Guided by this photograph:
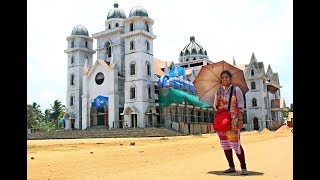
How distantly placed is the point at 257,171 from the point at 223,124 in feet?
4.07

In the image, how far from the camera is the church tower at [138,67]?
4397cm

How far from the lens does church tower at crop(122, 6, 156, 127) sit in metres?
44.0

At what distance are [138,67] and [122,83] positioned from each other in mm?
4613

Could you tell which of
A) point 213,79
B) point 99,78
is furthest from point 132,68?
point 213,79

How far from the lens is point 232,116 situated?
23.3 feet

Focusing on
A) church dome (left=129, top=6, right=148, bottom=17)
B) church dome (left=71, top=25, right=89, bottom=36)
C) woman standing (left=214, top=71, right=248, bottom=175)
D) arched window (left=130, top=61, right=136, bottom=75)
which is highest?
church dome (left=129, top=6, right=148, bottom=17)

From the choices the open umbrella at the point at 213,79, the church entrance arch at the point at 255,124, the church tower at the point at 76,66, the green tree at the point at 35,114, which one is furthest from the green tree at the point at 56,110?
the open umbrella at the point at 213,79

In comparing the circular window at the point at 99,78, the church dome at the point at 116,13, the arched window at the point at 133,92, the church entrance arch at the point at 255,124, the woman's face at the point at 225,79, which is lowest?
the church entrance arch at the point at 255,124

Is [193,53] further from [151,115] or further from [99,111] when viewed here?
[99,111]

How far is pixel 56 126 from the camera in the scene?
7694 cm

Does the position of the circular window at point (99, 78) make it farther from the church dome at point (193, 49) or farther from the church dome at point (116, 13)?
the church dome at point (193, 49)

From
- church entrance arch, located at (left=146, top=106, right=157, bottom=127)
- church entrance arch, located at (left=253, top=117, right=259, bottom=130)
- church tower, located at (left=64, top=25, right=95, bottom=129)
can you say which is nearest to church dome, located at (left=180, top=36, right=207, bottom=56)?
church entrance arch, located at (left=253, top=117, right=259, bottom=130)

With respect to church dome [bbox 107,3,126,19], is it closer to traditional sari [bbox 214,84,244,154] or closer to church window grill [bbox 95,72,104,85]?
church window grill [bbox 95,72,104,85]
